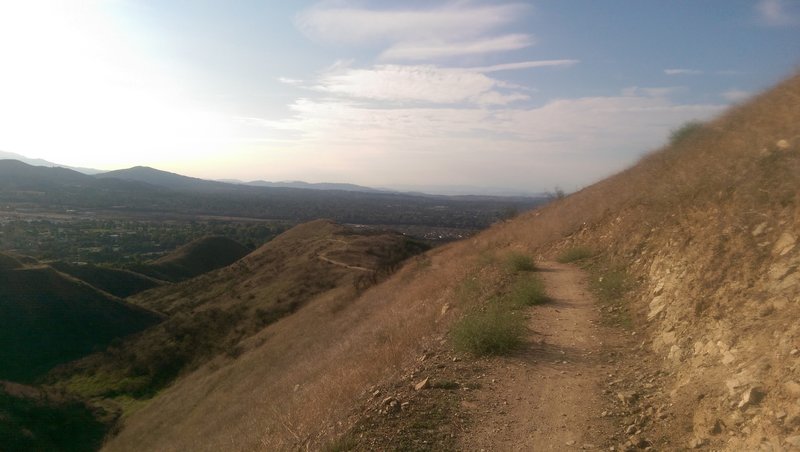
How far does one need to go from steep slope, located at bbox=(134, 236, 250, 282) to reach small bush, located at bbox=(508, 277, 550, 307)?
62.4m

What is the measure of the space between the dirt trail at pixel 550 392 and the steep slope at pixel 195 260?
211 feet

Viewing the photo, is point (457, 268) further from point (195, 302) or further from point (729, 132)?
point (195, 302)

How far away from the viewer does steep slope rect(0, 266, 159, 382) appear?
33.5 m

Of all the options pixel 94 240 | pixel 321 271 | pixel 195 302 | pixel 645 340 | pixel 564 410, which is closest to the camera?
pixel 564 410

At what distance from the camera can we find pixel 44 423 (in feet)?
71.9

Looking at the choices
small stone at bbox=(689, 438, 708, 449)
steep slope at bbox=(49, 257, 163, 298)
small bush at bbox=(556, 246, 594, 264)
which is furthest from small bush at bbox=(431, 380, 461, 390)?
steep slope at bbox=(49, 257, 163, 298)

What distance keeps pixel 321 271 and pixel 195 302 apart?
43.3ft

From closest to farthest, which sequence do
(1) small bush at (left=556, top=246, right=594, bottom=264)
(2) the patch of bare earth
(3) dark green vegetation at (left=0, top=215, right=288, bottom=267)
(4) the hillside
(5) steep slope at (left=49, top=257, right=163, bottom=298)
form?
(4) the hillside
(2) the patch of bare earth
(1) small bush at (left=556, top=246, right=594, bottom=264)
(5) steep slope at (left=49, top=257, right=163, bottom=298)
(3) dark green vegetation at (left=0, top=215, right=288, bottom=267)

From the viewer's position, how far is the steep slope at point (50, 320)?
110ft

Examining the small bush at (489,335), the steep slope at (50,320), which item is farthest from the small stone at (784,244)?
the steep slope at (50,320)

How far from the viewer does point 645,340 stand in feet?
23.7

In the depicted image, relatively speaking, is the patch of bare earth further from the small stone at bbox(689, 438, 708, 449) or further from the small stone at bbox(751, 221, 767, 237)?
the small stone at bbox(751, 221, 767, 237)

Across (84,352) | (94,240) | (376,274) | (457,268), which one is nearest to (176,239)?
(94,240)

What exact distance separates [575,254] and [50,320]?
38254 mm
